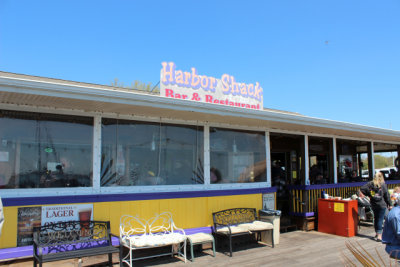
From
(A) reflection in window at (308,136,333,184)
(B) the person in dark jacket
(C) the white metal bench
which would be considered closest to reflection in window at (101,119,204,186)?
(C) the white metal bench

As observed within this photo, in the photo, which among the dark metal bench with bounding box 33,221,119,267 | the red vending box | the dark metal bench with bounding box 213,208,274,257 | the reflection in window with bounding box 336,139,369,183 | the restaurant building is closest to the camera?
the dark metal bench with bounding box 33,221,119,267

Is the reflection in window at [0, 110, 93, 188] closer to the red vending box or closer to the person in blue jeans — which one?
the person in blue jeans

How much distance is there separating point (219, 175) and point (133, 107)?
2.49 m

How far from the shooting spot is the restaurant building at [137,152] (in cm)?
464

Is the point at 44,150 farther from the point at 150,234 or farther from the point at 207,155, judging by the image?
the point at 207,155

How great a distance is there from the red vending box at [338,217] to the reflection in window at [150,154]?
335 cm

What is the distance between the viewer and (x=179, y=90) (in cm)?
640

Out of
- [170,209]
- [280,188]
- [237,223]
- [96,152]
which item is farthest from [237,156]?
[96,152]

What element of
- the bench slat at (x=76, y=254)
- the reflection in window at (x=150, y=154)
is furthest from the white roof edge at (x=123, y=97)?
the bench slat at (x=76, y=254)

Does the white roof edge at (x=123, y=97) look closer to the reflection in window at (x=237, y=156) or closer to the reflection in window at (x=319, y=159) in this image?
the reflection in window at (x=237, y=156)

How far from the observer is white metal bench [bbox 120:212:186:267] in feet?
15.8

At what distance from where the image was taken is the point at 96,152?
5.29 metres

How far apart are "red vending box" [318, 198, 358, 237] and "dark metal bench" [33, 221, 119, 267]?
5.18 m

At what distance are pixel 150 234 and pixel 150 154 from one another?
1.40 meters
